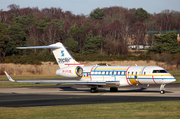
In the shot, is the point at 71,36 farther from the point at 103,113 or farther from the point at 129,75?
the point at 103,113

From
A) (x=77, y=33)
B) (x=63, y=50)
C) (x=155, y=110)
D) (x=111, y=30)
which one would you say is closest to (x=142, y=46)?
(x=111, y=30)

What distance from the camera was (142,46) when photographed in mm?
121875

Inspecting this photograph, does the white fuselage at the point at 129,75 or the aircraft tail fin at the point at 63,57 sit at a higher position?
the aircraft tail fin at the point at 63,57

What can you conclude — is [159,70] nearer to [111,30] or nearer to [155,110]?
[155,110]

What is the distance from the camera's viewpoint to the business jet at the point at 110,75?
26.6 m

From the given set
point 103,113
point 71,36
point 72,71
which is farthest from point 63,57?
point 71,36

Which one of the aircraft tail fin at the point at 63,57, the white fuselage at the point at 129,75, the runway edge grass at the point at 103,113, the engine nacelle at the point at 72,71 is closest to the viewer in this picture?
the runway edge grass at the point at 103,113

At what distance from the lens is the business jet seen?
26605 millimetres

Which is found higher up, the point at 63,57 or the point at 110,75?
the point at 63,57

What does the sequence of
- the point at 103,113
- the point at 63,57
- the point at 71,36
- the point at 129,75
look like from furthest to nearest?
1. the point at 71,36
2. the point at 63,57
3. the point at 129,75
4. the point at 103,113

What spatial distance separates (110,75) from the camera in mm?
29031

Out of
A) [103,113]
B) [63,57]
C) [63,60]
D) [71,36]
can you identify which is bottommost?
[103,113]

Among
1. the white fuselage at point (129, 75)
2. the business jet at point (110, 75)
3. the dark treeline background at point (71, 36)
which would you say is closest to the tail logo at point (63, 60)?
the business jet at point (110, 75)

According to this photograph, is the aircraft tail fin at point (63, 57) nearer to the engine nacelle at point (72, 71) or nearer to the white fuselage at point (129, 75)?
the engine nacelle at point (72, 71)
